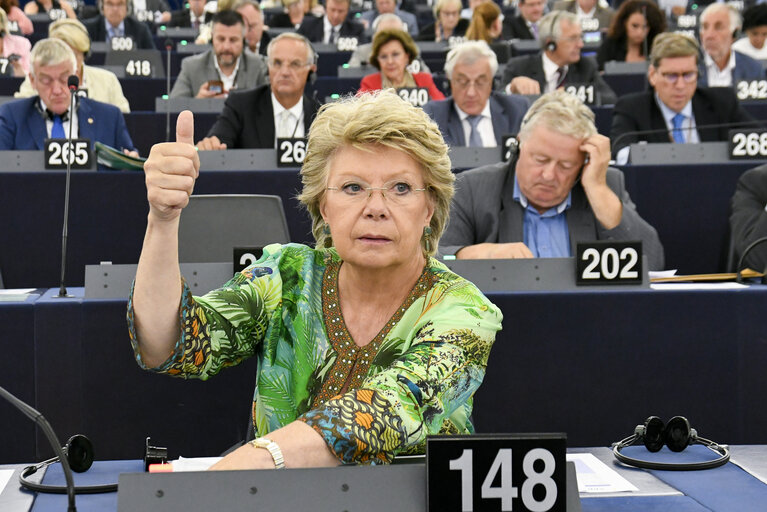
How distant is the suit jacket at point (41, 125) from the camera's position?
17.3ft

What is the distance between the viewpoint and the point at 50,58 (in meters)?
5.12

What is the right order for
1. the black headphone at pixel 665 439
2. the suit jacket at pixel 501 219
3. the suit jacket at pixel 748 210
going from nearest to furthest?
the black headphone at pixel 665 439 → the suit jacket at pixel 501 219 → the suit jacket at pixel 748 210

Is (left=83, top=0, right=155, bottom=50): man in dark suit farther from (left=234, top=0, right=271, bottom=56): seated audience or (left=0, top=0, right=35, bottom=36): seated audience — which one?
(left=234, top=0, right=271, bottom=56): seated audience

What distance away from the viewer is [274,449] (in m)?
1.27

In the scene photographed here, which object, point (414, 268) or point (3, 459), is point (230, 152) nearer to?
point (3, 459)

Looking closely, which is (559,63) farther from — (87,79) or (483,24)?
(87,79)

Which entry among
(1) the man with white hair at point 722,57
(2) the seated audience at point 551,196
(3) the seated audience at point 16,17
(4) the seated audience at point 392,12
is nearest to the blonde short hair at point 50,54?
(2) the seated audience at point 551,196

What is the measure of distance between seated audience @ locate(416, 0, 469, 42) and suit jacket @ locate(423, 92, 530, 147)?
4.54m

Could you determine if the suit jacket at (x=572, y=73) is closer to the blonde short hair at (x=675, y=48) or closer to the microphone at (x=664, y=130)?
the microphone at (x=664, y=130)

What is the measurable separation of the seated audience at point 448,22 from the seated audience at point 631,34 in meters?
2.09

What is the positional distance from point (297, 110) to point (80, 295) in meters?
3.17

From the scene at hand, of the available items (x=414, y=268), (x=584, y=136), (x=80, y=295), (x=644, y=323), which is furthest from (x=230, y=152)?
(x=414, y=268)

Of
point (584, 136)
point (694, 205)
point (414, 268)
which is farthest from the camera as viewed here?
point (694, 205)

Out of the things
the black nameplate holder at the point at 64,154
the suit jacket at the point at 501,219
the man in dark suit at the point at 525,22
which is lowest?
the suit jacket at the point at 501,219
